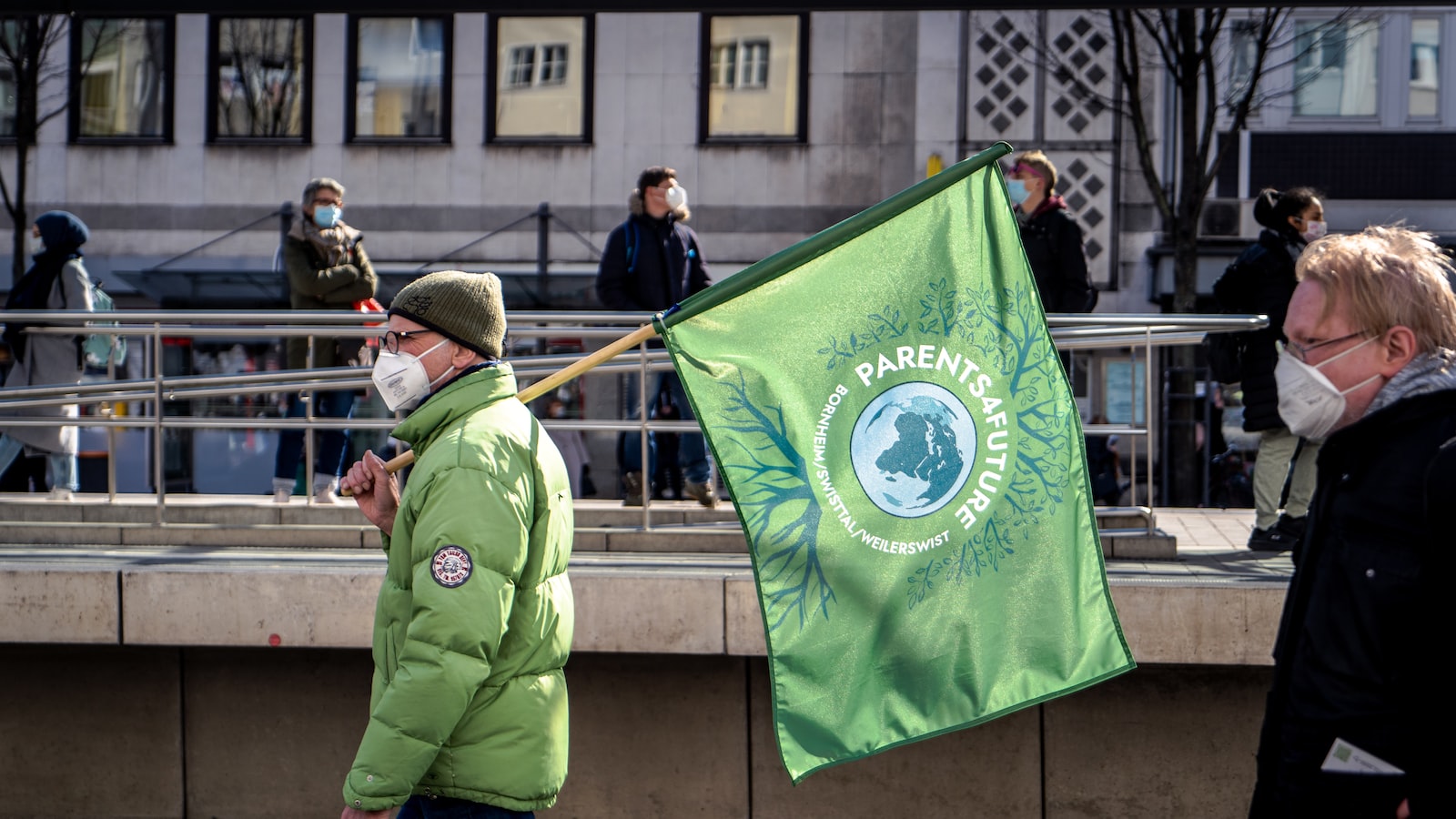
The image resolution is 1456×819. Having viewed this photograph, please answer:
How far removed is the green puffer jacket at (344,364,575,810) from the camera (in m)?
3.36

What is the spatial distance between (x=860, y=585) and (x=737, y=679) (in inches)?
108

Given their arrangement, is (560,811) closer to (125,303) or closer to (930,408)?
(930,408)

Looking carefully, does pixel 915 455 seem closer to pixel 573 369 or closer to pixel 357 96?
pixel 573 369

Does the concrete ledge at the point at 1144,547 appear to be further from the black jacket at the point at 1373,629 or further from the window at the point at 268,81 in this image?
the window at the point at 268,81

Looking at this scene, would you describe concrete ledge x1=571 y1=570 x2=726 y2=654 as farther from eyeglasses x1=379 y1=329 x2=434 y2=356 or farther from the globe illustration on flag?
eyeglasses x1=379 y1=329 x2=434 y2=356

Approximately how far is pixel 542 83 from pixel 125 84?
5.50 meters

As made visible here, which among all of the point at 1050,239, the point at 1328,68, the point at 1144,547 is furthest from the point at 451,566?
the point at 1328,68

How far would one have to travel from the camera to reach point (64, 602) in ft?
21.0

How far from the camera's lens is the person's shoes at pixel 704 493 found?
26.0 feet

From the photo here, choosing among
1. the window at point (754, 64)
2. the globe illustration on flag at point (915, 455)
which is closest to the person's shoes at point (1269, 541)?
the globe illustration on flag at point (915, 455)

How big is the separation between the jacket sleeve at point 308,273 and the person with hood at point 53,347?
120 cm

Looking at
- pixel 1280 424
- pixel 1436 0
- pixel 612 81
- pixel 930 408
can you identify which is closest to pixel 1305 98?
pixel 612 81

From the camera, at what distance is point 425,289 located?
3.76 m

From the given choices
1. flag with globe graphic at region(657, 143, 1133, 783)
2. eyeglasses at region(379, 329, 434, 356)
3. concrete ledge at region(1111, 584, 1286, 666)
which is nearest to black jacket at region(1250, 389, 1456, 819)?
flag with globe graphic at region(657, 143, 1133, 783)
